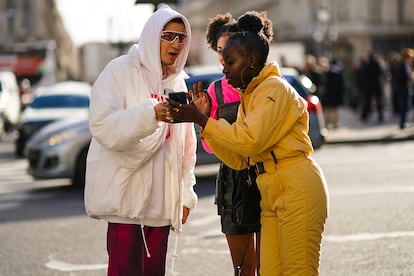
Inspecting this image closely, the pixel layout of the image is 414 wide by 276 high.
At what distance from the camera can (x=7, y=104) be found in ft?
112

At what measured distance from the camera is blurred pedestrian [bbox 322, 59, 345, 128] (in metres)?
24.7

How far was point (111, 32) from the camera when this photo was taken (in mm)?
53094

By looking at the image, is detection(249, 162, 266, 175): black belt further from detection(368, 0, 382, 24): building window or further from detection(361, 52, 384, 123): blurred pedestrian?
detection(368, 0, 382, 24): building window

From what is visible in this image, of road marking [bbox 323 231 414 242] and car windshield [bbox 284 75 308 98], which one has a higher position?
car windshield [bbox 284 75 308 98]

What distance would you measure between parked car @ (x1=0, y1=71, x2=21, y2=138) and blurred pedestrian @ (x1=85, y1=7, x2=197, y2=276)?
27416 millimetres

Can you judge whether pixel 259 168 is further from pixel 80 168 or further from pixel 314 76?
pixel 314 76

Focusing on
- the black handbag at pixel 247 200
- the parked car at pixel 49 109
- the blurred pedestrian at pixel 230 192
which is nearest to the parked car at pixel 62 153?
the parked car at pixel 49 109

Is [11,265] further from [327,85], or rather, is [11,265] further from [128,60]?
[327,85]

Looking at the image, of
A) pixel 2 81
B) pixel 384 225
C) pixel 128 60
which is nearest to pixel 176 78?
pixel 128 60

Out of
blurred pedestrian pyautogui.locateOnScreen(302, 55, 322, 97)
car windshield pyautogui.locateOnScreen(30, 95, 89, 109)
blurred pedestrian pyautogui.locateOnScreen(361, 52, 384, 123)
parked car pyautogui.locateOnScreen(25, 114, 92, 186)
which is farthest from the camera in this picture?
blurred pedestrian pyautogui.locateOnScreen(361, 52, 384, 123)

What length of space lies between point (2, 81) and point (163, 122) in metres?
29.9

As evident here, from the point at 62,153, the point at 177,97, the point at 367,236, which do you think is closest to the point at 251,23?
→ the point at 177,97

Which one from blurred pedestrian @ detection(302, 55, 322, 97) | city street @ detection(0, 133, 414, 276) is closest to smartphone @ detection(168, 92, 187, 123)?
city street @ detection(0, 133, 414, 276)

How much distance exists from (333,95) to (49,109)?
6961 mm
